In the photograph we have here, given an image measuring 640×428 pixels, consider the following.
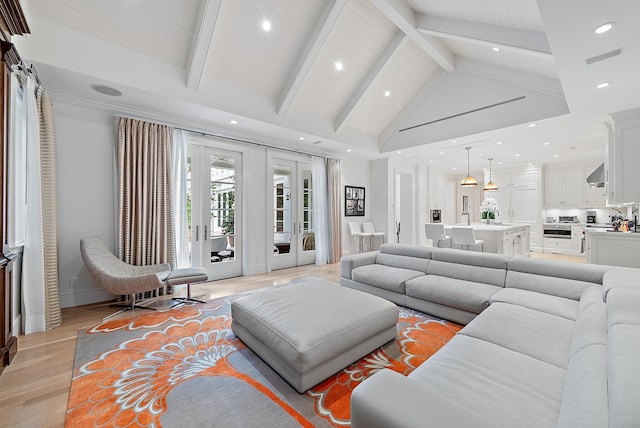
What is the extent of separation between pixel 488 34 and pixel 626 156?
2.57 metres

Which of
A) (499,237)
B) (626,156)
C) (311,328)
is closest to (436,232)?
(499,237)

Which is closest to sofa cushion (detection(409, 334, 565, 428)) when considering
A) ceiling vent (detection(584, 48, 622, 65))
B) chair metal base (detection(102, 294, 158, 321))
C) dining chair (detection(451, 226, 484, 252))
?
ceiling vent (detection(584, 48, 622, 65))

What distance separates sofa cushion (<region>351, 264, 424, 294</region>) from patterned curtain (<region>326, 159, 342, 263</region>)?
8.23 feet

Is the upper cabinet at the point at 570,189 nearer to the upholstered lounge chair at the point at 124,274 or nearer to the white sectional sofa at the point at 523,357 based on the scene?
the white sectional sofa at the point at 523,357

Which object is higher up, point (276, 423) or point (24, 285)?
point (24, 285)

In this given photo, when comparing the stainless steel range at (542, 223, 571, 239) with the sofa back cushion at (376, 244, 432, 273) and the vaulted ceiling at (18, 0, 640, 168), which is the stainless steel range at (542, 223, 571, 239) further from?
the sofa back cushion at (376, 244, 432, 273)

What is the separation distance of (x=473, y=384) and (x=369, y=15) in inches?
183

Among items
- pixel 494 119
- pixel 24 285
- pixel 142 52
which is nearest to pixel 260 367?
pixel 24 285

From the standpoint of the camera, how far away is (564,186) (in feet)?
25.9

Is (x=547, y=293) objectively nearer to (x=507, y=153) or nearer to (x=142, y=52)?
(x=142, y=52)

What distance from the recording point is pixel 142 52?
335 centimetres

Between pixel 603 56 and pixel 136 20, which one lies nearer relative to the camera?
pixel 603 56

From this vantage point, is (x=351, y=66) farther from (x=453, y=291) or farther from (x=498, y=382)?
(x=498, y=382)

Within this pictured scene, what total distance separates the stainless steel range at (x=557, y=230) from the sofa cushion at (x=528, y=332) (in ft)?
24.6
